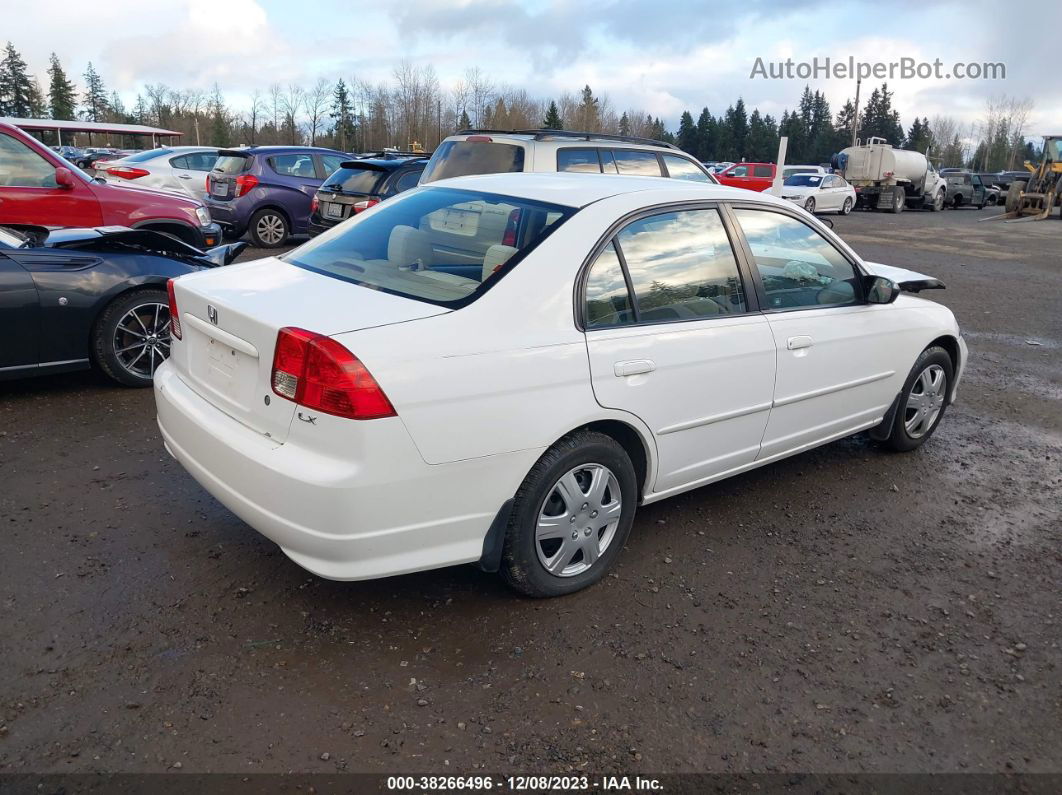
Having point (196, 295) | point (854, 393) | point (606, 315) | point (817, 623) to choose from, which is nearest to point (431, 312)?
point (606, 315)

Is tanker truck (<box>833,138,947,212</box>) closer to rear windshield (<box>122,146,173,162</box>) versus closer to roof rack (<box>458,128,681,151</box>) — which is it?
rear windshield (<box>122,146,173,162</box>)

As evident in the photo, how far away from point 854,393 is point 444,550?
2.64 m

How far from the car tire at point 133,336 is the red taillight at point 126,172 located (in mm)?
10685

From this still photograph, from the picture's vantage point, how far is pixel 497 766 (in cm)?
250

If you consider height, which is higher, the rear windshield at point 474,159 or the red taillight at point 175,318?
the rear windshield at point 474,159

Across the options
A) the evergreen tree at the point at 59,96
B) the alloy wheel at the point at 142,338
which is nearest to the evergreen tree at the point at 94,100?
the evergreen tree at the point at 59,96

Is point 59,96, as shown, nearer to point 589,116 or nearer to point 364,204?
point 589,116

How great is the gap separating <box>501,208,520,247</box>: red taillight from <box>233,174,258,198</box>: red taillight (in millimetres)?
10861

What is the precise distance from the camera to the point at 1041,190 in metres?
31.3

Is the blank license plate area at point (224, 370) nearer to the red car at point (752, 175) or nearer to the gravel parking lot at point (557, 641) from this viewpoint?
the gravel parking lot at point (557, 641)

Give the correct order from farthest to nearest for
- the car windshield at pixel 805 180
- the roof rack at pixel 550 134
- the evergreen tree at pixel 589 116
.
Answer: the evergreen tree at pixel 589 116 → the car windshield at pixel 805 180 → the roof rack at pixel 550 134

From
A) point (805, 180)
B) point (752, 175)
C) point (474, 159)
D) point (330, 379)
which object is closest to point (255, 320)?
point (330, 379)

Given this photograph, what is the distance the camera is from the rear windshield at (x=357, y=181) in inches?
438

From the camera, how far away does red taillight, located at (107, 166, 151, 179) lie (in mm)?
14914
